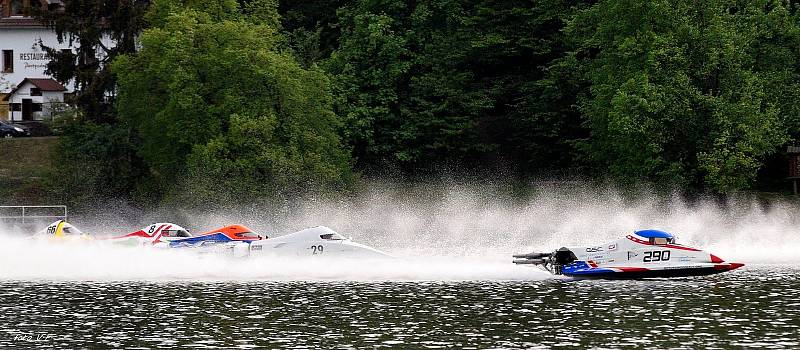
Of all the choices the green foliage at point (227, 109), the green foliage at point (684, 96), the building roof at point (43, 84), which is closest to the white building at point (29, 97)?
the building roof at point (43, 84)

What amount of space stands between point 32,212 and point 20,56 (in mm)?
43957

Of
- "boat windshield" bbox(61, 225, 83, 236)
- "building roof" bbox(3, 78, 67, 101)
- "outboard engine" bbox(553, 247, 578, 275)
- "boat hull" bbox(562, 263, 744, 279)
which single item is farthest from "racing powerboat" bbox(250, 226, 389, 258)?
"building roof" bbox(3, 78, 67, 101)

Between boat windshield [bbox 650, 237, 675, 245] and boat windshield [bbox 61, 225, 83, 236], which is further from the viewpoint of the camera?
boat windshield [bbox 61, 225, 83, 236]

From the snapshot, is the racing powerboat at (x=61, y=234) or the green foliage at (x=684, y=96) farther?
the green foliage at (x=684, y=96)

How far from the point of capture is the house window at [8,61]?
129m

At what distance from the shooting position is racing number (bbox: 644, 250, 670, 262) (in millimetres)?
52750

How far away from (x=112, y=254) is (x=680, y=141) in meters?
35.0

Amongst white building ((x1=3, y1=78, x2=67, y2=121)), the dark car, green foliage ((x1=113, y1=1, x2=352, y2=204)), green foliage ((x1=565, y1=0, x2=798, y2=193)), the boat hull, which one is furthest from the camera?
white building ((x1=3, y1=78, x2=67, y2=121))

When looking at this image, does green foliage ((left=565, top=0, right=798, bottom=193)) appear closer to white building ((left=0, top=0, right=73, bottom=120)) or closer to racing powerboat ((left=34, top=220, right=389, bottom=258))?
racing powerboat ((left=34, top=220, right=389, bottom=258))

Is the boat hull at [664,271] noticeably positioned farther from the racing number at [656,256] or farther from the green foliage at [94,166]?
the green foliage at [94,166]

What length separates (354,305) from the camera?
152ft

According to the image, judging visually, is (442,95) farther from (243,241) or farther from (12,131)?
(12,131)

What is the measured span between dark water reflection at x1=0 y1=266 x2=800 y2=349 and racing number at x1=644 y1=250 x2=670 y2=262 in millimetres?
1124

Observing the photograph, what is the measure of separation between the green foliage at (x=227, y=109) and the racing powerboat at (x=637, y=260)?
2948cm
